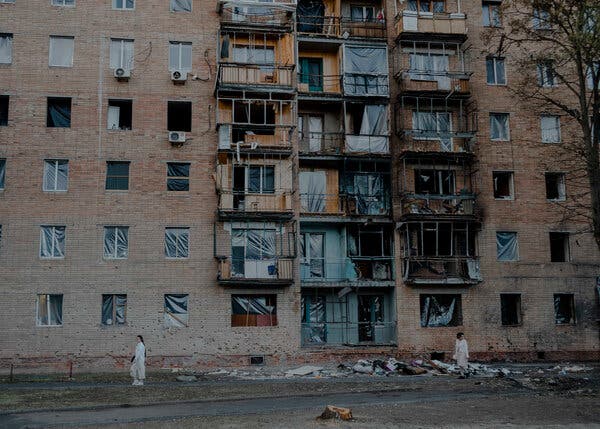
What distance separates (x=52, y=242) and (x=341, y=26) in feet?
54.0

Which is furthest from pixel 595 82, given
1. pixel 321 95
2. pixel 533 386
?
pixel 321 95

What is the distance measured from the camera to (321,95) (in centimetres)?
3181

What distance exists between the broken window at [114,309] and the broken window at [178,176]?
5.14 metres

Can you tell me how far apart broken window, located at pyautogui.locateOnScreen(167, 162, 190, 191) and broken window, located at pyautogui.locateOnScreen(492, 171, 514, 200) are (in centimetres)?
1425

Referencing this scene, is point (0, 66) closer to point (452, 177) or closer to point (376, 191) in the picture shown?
point (376, 191)

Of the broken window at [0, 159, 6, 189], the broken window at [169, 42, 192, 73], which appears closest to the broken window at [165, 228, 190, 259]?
the broken window at [0, 159, 6, 189]

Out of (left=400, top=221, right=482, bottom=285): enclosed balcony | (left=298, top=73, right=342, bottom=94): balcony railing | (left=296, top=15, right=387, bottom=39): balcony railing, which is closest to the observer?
(left=400, top=221, right=482, bottom=285): enclosed balcony

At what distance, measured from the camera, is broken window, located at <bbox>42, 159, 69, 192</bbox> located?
2947 centimetres

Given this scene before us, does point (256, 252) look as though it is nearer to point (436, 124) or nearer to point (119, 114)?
point (119, 114)

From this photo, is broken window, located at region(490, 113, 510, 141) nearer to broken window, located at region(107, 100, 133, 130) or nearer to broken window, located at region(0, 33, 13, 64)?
broken window, located at region(107, 100, 133, 130)

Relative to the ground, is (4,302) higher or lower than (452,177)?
lower

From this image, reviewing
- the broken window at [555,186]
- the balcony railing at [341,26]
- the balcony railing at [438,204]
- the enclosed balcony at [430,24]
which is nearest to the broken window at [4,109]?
the balcony railing at [341,26]

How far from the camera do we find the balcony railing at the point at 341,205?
3130 cm

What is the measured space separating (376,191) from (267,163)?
17.3 feet
